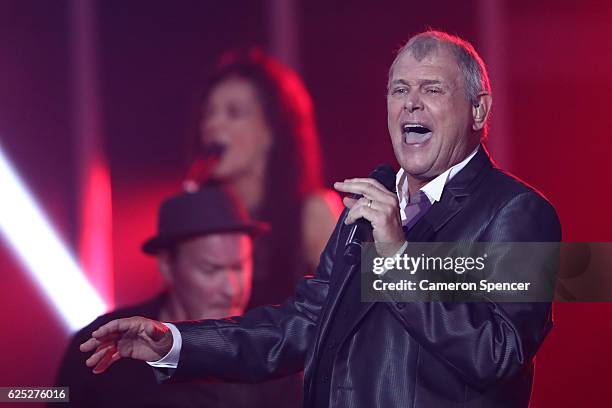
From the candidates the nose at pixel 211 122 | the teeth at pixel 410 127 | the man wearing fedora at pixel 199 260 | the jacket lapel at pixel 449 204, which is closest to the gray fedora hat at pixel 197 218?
the man wearing fedora at pixel 199 260

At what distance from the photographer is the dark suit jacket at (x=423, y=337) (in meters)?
1.39

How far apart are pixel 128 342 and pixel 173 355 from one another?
10 cm

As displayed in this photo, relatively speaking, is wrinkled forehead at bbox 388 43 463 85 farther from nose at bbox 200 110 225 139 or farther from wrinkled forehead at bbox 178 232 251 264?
nose at bbox 200 110 225 139

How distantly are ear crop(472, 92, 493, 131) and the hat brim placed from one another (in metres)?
1.55

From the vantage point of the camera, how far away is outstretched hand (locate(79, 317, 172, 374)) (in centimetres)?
156

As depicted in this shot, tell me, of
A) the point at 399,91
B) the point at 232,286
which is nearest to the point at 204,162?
the point at 232,286

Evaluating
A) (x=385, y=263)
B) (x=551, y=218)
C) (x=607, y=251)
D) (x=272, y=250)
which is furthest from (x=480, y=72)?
(x=272, y=250)

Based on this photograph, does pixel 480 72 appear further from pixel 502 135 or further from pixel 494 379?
pixel 502 135

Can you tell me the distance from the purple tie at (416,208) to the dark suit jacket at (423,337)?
54 millimetres

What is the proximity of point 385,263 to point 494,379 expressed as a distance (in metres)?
0.27

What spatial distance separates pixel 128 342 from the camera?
1.62 meters

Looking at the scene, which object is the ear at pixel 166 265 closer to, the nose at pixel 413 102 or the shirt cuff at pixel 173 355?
the shirt cuff at pixel 173 355

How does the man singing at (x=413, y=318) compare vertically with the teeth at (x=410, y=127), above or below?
below

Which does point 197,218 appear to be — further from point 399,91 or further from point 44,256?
point 399,91
